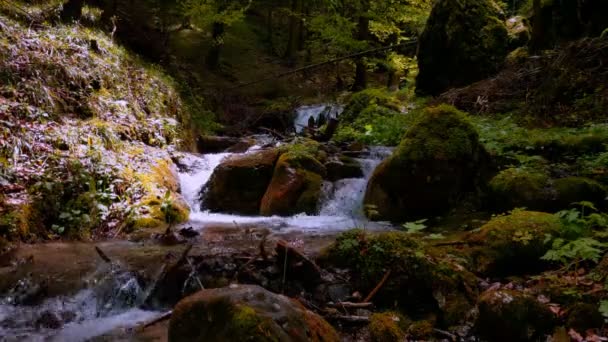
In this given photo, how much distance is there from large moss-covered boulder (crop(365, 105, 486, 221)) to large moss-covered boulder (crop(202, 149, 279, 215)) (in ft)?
8.21

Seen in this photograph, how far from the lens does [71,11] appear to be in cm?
1095

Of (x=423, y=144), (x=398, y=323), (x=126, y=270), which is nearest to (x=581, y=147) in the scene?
(x=423, y=144)

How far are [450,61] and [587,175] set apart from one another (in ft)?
23.6

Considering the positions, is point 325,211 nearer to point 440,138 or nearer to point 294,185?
point 294,185

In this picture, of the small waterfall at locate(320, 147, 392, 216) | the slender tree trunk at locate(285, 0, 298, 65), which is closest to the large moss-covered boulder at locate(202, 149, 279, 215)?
the small waterfall at locate(320, 147, 392, 216)

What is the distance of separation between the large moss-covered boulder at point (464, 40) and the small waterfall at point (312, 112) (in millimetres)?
4137

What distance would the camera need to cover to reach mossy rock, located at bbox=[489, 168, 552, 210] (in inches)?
246

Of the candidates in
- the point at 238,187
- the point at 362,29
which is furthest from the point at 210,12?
the point at 238,187

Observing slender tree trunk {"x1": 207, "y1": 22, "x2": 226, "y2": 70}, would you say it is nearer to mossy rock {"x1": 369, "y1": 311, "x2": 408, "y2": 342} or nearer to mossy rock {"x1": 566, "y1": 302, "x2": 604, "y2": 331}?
mossy rock {"x1": 369, "y1": 311, "x2": 408, "y2": 342}

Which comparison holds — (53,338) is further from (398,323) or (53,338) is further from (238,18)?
(238,18)

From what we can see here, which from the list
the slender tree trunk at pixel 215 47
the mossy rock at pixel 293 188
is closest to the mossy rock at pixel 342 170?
the mossy rock at pixel 293 188

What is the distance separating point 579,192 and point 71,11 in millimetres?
10728

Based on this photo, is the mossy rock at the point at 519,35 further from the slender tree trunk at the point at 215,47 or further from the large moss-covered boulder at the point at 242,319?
the large moss-covered boulder at the point at 242,319

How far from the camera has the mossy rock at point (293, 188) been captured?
8656 millimetres
